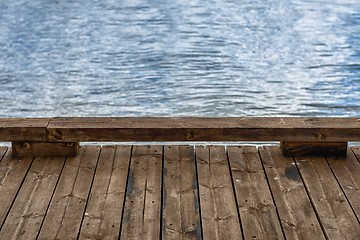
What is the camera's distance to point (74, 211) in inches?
103

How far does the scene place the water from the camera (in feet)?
19.2

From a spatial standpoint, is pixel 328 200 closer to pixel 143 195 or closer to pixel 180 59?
pixel 143 195

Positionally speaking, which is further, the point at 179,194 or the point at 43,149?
the point at 43,149

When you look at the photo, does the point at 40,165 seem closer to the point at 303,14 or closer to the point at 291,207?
the point at 291,207

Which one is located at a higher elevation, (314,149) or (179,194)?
(179,194)

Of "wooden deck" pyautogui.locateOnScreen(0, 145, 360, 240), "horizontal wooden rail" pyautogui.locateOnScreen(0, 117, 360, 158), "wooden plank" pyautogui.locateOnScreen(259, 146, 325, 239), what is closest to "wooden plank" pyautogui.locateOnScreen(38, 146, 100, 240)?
"wooden deck" pyautogui.locateOnScreen(0, 145, 360, 240)

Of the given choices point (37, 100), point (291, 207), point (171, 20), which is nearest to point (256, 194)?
point (291, 207)

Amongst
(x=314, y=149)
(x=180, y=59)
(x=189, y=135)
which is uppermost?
(x=189, y=135)

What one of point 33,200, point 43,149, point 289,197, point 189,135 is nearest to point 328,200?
point 289,197

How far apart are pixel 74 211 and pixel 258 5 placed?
9116mm

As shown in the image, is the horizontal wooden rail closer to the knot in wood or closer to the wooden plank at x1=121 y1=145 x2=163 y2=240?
the knot in wood

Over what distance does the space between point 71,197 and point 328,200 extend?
965 mm

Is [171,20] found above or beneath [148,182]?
beneath

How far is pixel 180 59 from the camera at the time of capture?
295 inches
